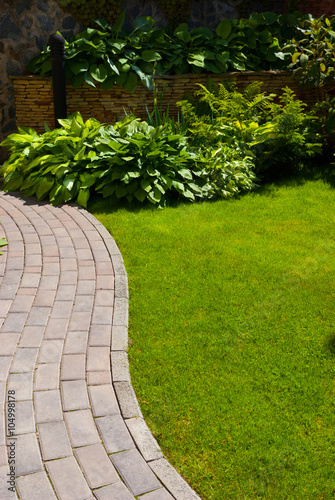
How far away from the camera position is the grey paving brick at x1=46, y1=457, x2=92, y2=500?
202cm

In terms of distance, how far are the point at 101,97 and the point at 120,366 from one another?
5.61 meters

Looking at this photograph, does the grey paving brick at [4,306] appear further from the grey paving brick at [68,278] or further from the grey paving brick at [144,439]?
the grey paving brick at [144,439]

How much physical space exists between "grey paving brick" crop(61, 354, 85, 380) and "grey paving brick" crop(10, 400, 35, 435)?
0.90 feet

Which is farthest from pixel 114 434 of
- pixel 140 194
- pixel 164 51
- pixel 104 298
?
pixel 164 51

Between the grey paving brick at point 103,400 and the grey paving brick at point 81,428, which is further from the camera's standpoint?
the grey paving brick at point 103,400

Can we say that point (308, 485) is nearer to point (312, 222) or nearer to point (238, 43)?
point (312, 222)

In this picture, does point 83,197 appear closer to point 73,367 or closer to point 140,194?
point 140,194

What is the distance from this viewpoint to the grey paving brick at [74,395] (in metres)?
2.50

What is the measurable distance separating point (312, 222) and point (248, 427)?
3.12 meters

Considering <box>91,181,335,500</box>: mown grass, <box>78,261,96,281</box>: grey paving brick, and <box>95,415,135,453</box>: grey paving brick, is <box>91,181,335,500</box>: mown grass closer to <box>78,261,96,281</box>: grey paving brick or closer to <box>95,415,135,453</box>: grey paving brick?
<box>95,415,135,453</box>: grey paving brick

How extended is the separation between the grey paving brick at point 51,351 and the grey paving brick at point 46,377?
1.9 inches

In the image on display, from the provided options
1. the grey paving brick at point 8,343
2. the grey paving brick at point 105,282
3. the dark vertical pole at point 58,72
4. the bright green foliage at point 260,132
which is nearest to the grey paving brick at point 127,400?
the grey paving brick at point 8,343

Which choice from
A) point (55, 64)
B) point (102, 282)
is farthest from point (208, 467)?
point (55, 64)

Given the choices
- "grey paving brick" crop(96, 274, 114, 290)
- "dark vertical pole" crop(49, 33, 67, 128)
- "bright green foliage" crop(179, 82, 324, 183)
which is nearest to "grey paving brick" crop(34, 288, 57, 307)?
"grey paving brick" crop(96, 274, 114, 290)
